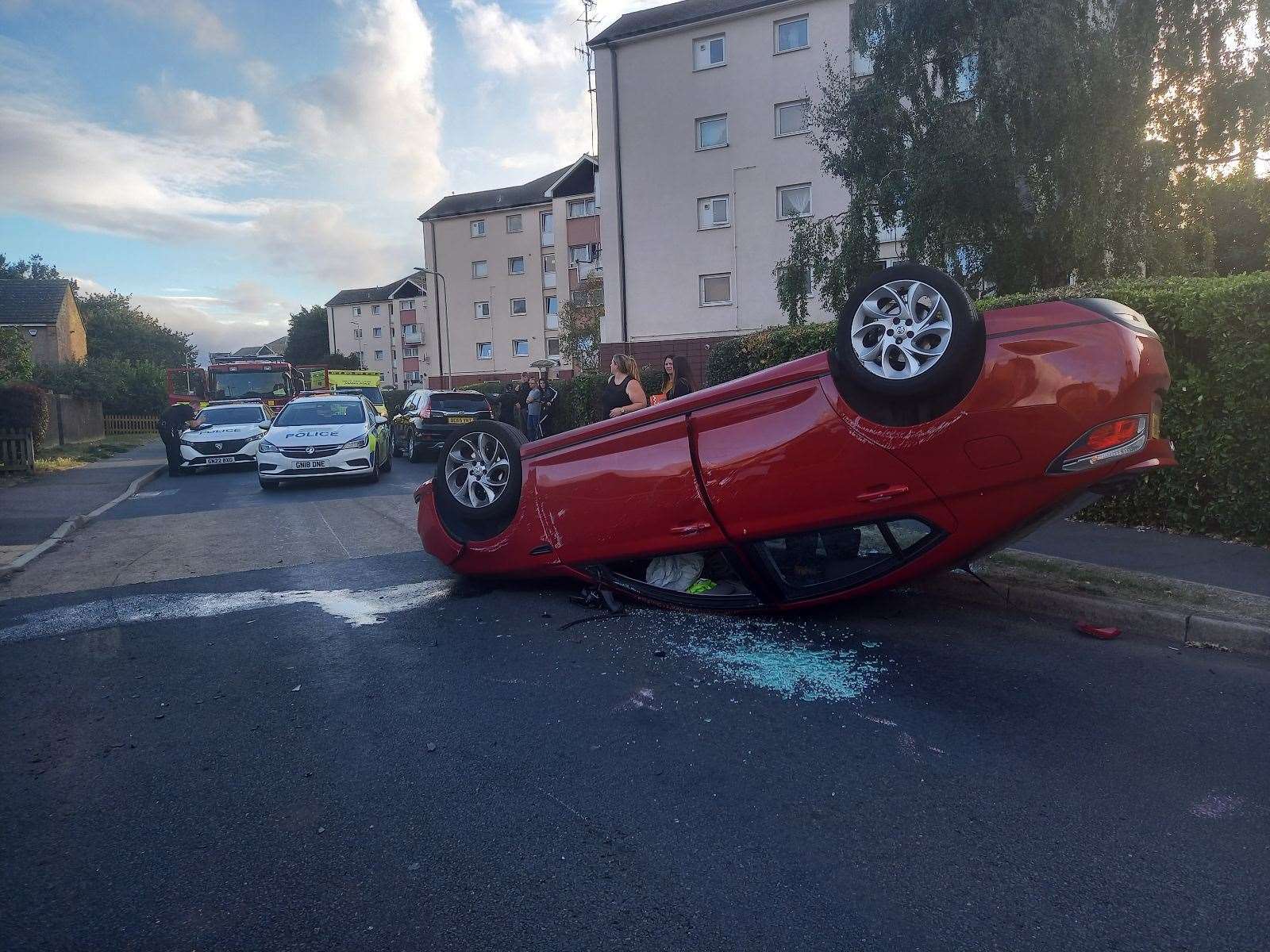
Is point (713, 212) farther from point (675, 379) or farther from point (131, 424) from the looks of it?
point (131, 424)

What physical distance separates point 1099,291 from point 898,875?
6887 millimetres

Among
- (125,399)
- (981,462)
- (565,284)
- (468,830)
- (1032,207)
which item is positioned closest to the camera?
(468,830)

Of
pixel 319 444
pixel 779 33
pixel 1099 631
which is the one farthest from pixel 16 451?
pixel 779 33

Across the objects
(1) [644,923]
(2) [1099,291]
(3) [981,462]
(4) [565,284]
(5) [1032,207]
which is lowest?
(1) [644,923]

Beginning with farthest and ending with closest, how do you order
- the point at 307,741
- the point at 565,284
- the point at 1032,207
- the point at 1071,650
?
the point at 565,284, the point at 1032,207, the point at 1071,650, the point at 307,741

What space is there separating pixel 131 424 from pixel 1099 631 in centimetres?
4399

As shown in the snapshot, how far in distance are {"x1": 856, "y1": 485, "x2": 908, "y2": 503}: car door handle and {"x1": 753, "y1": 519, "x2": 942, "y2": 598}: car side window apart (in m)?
0.15

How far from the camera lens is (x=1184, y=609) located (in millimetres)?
5035

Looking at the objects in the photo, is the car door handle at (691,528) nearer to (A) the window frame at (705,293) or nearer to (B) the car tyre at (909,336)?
(B) the car tyre at (909,336)

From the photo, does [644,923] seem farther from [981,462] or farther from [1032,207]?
[1032,207]

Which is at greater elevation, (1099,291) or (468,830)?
(1099,291)

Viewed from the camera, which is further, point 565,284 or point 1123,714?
point 565,284

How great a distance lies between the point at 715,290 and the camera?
3253cm

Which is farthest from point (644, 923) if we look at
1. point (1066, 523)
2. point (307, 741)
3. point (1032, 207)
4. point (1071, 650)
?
point (1032, 207)
